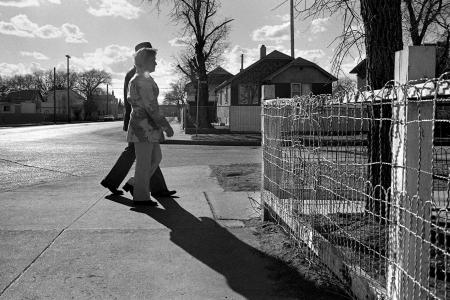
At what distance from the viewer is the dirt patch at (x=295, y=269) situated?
3.47m

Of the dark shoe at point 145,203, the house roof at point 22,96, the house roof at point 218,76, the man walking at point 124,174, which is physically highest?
the house roof at point 218,76

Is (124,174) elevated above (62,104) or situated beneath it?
situated beneath

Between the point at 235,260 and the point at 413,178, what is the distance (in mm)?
2137

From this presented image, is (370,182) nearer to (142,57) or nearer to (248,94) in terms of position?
(142,57)

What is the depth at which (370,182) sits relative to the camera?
10.8ft

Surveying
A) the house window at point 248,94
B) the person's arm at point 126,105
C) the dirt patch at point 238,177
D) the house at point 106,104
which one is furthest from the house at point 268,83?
the house at point 106,104

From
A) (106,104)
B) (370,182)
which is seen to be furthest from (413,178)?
(106,104)

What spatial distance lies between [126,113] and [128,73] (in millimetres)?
542

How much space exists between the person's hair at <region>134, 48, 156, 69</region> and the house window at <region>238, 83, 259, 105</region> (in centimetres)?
3507

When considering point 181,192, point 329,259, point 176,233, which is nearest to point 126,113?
point 181,192

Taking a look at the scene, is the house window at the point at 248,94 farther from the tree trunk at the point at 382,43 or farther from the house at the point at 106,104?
the house at the point at 106,104

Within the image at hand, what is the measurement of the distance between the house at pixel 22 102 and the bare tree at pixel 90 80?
16.4 meters

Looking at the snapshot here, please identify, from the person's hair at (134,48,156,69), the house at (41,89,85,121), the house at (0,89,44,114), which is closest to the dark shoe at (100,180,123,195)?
the person's hair at (134,48,156,69)

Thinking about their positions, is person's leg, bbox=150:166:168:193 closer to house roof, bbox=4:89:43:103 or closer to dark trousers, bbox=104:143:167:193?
dark trousers, bbox=104:143:167:193
